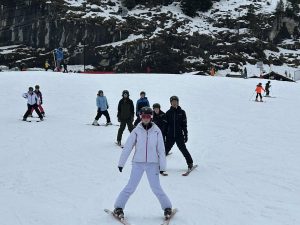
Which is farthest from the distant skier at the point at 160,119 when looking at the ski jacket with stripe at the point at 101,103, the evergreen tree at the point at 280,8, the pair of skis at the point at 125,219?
the evergreen tree at the point at 280,8

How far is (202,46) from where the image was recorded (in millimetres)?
64875

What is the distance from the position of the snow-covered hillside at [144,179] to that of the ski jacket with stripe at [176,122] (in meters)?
0.93

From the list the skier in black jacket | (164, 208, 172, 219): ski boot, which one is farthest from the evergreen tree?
(164, 208, 172, 219): ski boot

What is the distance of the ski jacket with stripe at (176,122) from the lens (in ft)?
30.5

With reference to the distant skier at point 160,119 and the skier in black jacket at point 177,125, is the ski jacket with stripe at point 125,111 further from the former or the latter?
the skier in black jacket at point 177,125

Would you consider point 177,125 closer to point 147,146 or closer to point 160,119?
point 160,119

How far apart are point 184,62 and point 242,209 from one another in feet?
174

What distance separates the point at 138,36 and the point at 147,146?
57639 millimetres

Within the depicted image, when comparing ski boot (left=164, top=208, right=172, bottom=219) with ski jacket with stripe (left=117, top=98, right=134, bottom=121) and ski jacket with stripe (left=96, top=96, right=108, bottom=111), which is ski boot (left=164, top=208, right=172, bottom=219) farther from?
ski jacket with stripe (left=96, top=96, right=108, bottom=111)

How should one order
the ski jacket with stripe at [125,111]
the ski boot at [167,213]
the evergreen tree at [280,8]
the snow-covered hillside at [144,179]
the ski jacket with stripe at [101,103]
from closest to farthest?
the ski boot at [167,213] → the snow-covered hillside at [144,179] → the ski jacket with stripe at [125,111] → the ski jacket with stripe at [101,103] → the evergreen tree at [280,8]

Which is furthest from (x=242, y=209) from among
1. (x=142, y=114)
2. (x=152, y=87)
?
(x=152, y=87)

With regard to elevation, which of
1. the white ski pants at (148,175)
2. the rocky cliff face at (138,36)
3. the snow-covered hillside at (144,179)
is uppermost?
the rocky cliff face at (138,36)

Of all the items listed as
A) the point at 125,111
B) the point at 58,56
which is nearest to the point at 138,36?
the point at 58,56

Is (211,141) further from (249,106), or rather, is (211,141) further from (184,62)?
(184,62)
